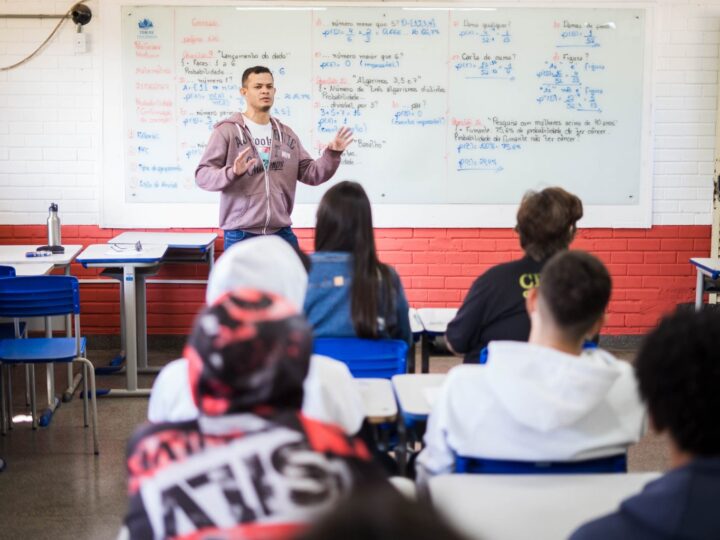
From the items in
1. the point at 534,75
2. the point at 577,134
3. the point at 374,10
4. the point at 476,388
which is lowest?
the point at 476,388

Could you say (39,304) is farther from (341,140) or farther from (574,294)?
(574,294)

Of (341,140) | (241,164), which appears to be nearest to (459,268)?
(341,140)

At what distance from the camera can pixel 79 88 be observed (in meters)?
5.93

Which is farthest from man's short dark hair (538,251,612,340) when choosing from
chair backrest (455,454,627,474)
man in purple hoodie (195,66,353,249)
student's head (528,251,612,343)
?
man in purple hoodie (195,66,353,249)

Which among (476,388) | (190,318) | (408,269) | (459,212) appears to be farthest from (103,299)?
(476,388)

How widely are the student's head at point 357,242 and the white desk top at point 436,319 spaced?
0.53 meters

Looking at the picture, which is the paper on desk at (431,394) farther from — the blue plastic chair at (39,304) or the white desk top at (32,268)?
the white desk top at (32,268)

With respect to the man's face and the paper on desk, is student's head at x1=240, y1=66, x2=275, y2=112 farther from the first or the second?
the paper on desk

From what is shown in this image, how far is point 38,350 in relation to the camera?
13.8ft

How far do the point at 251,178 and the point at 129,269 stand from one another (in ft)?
2.67

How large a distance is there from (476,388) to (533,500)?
357 millimetres

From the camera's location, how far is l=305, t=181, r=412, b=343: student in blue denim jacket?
3.08 m

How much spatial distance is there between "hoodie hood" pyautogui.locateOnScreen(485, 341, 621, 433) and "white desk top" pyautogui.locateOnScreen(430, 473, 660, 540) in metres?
0.13

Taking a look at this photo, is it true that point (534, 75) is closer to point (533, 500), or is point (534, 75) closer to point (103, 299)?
point (103, 299)
